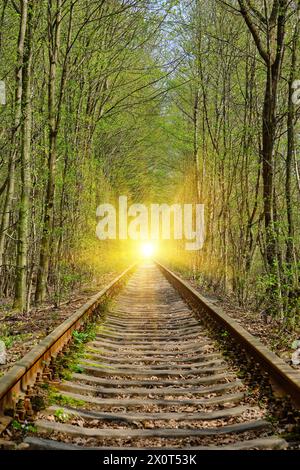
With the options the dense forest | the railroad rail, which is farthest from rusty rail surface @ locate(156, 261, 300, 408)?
the dense forest

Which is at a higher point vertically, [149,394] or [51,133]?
[51,133]

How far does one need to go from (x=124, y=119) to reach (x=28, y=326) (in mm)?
15717

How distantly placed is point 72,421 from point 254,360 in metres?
2.18

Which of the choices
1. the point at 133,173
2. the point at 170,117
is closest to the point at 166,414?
the point at 170,117

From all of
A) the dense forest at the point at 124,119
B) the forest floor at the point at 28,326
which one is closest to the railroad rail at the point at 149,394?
the forest floor at the point at 28,326

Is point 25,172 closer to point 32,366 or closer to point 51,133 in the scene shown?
point 51,133

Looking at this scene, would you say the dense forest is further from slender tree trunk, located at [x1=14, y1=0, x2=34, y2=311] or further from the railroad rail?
the railroad rail

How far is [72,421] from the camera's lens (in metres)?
4.05

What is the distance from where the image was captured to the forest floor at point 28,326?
599 centimetres

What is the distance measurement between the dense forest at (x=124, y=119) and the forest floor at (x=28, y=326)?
484 mm

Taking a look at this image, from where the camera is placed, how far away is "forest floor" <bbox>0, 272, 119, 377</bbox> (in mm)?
5988

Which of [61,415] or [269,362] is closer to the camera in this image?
[61,415]

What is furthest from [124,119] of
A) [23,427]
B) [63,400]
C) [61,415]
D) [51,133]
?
[23,427]

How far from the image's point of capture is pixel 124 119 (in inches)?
875
